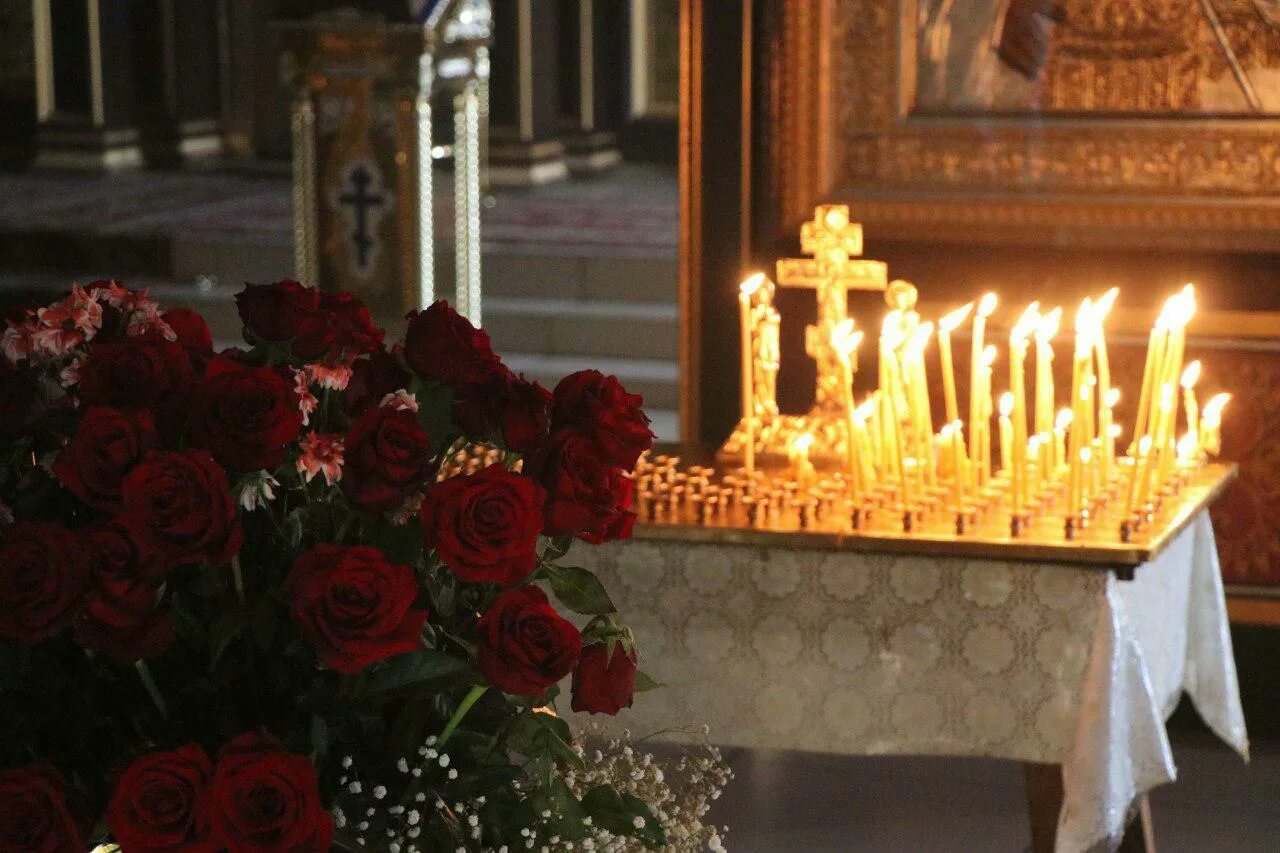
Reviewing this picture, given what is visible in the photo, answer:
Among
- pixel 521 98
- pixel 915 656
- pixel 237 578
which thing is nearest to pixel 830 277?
pixel 915 656

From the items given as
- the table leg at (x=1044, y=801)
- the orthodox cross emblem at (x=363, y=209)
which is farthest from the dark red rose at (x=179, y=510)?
the orthodox cross emblem at (x=363, y=209)

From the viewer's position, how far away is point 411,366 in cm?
160

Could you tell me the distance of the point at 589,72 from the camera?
36.2ft

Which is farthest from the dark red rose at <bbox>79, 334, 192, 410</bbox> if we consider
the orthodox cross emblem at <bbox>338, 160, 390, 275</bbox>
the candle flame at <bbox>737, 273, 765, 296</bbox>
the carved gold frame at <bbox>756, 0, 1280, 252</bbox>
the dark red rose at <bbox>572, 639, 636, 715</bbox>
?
the orthodox cross emblem at <bbox>338, 160, 390, 275</bbox>

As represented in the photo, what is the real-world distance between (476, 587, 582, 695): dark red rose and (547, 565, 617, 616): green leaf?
15 centimetres

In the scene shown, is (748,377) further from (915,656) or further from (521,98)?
(521,98)

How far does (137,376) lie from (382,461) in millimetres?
192

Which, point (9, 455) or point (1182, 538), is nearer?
point (9, 455)

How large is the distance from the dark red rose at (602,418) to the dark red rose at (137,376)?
29 cm

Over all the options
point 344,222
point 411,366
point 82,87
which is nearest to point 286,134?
point 82,87

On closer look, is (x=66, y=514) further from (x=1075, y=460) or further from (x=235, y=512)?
(x=1075, y=460)

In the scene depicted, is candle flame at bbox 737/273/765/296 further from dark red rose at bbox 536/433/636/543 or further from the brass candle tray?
dark red rose at bbox 536/433/636/543

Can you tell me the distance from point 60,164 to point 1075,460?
855cm

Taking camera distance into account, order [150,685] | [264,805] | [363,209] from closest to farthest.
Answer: [264,805] → [150,685] → [363,209]
